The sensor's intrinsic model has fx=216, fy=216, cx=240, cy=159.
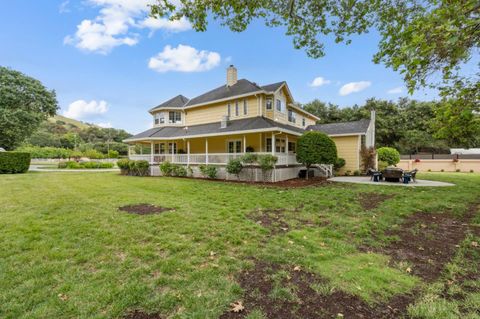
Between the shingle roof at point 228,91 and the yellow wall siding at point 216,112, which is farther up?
the shingle roof at point 228,91

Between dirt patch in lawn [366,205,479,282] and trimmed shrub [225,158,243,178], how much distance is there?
9.22 meters

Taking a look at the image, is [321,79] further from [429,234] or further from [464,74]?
[429,234]

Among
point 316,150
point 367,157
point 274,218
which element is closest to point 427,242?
point 274,218

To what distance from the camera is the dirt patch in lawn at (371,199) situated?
7516mm

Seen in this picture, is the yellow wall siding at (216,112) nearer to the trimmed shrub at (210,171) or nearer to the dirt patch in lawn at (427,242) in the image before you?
the trimmed shrub at (210,171)

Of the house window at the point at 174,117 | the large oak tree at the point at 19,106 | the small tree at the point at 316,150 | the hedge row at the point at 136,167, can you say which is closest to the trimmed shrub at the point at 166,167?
the hedge row at the point at 136,167

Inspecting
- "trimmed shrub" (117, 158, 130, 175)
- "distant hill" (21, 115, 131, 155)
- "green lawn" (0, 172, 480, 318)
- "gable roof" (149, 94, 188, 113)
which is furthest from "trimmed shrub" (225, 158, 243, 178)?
"distant hill" (21, 115, 131, 155)

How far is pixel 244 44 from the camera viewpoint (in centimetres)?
1788

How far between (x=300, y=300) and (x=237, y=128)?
1304cm

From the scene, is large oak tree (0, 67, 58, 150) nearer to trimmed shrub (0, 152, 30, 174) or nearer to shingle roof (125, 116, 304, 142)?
trimmed shrub (0, 152, 30, 174)

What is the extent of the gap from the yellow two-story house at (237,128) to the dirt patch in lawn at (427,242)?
8.34 m

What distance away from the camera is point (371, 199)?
857 cm

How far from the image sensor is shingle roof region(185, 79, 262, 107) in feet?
57.6

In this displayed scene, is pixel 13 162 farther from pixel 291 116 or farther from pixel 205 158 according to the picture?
pixel 291 116
